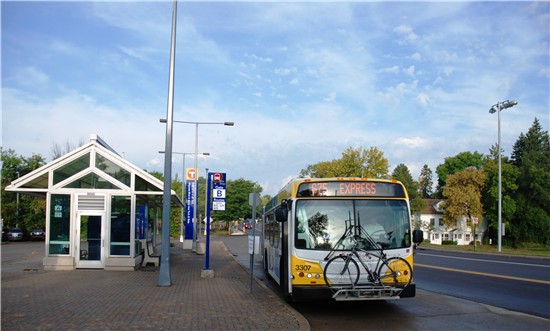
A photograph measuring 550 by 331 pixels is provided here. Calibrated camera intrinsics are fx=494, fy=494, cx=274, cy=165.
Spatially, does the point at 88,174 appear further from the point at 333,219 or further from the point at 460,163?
the point at 460,163

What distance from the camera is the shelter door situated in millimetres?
17297

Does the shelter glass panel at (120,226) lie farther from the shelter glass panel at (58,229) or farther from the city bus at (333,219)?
the city bus at (333,219)

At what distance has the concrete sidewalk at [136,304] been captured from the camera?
27.3 feet

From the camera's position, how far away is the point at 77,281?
550 inches

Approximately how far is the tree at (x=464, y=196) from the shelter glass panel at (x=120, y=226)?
177 feet

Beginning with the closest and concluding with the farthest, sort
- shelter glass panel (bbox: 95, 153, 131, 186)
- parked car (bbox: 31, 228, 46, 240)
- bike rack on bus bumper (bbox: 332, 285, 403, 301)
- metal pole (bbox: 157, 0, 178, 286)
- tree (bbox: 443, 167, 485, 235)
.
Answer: bike rack on bus bumper (bbox: 332, 285, 403, 301) < metal pole (bbox: 157, 0, 178, 286) < shelter glass panel (bbox: 95, 153, 131, 186) < parked car (bbox: 31, 228, 46, 240) < tree (bbox: 443, 167, 485, 235)

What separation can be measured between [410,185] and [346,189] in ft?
287

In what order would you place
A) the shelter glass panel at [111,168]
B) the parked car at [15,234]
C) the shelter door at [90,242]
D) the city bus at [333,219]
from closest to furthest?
1. the city bus at [333,219]
2. the shelter door at [90,242]
3. the shelter glass panel at [111,168]
4. the parked car at [15,234]

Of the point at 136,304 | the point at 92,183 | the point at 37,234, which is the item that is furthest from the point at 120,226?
the point at 37,234

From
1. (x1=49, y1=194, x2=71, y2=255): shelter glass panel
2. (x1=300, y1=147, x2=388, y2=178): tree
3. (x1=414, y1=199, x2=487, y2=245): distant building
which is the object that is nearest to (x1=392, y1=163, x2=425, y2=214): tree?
(x1=414, y1=199, x2=487, y2=245): distant building

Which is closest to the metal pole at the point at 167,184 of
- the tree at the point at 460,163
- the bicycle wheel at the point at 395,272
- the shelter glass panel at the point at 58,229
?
the shelter glass panel at the point at 58,229

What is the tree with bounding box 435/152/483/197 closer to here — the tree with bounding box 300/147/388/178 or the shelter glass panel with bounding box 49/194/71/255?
the tree with bounding box 300/147/388/178

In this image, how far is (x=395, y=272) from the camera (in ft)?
31.5

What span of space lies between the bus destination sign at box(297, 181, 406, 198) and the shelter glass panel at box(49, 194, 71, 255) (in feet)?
35.3
